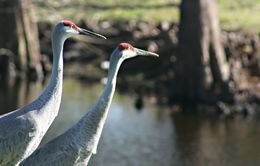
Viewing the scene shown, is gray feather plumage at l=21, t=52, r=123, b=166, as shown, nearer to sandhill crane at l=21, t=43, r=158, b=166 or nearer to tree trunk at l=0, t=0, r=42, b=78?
sandhill crane at l=21, t=43, r=158, b=166

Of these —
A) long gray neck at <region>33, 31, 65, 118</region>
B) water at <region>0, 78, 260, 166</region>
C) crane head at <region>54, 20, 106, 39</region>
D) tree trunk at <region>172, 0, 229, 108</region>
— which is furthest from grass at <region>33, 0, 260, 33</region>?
long gray neck at <region>33, 31, 65, 118</region>

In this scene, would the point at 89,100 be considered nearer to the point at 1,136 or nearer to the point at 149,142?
the point at 149,142

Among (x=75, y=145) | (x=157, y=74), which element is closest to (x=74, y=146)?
(x=75, y=145)

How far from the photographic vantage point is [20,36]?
1260 inches

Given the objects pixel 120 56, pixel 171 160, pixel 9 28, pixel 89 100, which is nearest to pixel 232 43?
pixel 89 100

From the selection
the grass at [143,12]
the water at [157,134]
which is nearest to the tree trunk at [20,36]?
the grass at [143,12]

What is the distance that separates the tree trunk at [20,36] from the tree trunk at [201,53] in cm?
650

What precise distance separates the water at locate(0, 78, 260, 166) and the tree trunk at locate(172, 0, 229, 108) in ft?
4.09

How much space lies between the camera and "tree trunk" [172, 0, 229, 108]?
26875 mm

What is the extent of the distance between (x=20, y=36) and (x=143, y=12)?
18.0 feet

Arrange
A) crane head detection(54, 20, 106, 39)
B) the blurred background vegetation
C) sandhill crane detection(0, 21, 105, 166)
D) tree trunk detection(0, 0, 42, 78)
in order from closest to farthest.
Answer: sandhill crane detection(0, 21, 105, 166), crane head detection(54, 20, 106, 39), the blurred background vegetation, tree trunk detection(0, 0, 42, 78)

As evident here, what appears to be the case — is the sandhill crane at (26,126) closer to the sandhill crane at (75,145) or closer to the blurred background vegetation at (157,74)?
the sandhill crane at (75,145)

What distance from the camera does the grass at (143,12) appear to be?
109 ft

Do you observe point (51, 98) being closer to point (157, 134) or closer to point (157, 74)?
point (157, 134)
